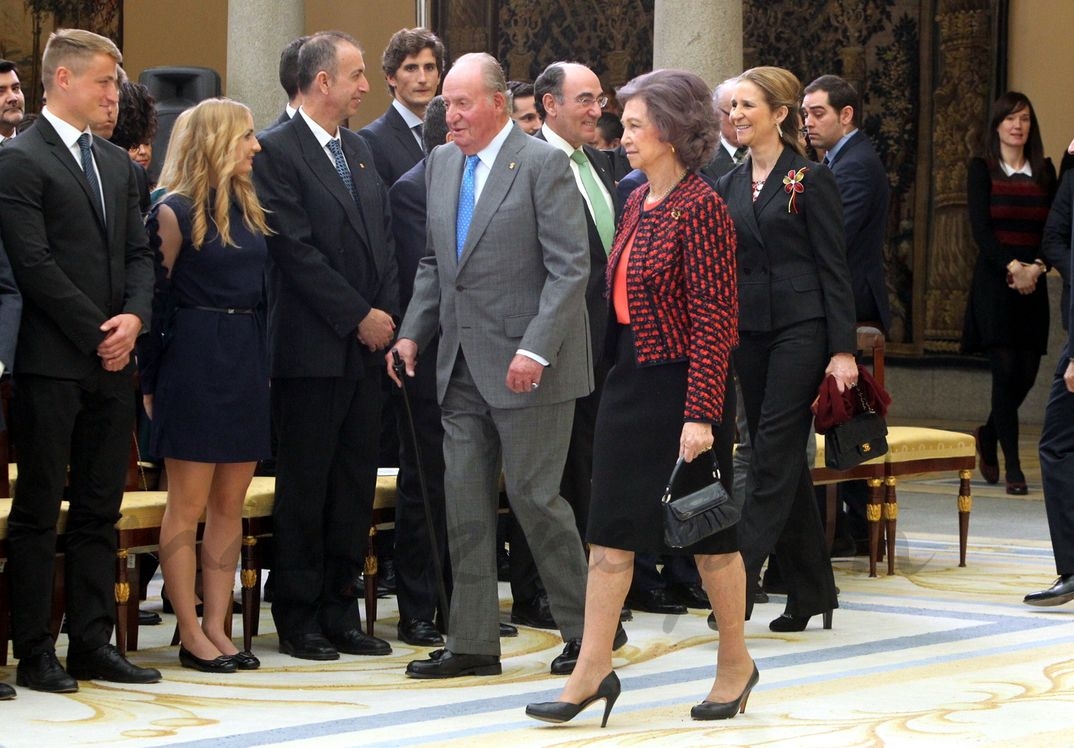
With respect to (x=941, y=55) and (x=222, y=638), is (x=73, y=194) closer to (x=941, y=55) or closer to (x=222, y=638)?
(x=222, y=638)

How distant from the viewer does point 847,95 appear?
300 inches

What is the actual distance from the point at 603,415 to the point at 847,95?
3171 millimetres

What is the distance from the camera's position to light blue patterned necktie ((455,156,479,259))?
550cm

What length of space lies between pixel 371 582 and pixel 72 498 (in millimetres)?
1196

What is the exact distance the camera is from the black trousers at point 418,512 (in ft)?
20.0

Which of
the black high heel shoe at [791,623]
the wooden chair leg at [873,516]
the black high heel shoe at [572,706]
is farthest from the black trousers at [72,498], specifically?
Answer: the wooden chair leg at [873,516]

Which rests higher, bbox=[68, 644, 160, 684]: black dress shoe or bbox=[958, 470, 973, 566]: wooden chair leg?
bbox=[958, 470, 973, 566]: wooden chair leg

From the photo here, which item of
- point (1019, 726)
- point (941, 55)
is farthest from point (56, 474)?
point (941, 55)

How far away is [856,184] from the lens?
746 centimetres

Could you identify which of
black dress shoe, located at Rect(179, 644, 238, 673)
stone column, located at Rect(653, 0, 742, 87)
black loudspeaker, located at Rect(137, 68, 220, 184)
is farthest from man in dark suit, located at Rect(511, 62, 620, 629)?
black loudspeaker, located at Rect(137, 68, 220, 184)

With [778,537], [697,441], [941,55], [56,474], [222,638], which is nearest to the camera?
[697,441]

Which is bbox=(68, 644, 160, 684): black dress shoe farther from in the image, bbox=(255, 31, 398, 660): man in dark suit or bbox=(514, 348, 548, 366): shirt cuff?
bbox=(514, 348, 548, 366): shirt cuff

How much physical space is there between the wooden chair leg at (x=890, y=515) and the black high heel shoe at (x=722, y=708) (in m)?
2.72

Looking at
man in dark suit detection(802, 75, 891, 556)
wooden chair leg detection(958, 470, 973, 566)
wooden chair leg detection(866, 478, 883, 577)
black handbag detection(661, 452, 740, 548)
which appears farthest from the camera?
wooden chair leg detection(958, 470, 973, 566)
